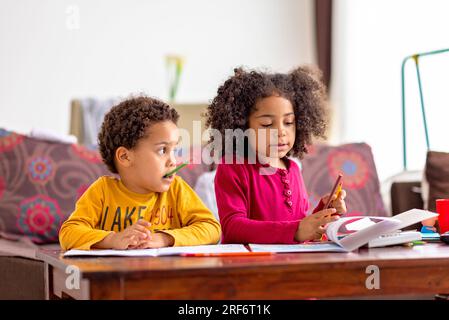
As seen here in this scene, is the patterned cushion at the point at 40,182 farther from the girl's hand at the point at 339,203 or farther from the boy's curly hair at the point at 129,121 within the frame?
the girl's hand at the point at 339,203

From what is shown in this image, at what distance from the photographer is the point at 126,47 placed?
4727 millimetres

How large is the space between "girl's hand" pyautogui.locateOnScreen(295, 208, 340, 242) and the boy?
0.68ft

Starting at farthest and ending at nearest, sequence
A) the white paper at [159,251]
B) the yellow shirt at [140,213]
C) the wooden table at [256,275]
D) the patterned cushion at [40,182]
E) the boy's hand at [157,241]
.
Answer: the patterned cushion at [40,182]
the yellow shirt at [140,213]
the boy's hand at [157,241]
the white paper at [159,251]
the wooden table at [256,275]

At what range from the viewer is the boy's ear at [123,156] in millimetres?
1754

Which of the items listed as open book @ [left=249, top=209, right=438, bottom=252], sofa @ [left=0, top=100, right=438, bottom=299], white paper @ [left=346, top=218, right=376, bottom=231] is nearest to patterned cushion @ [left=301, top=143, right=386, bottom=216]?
sofa @ [left=0, top=100, right=438, bottom=299]

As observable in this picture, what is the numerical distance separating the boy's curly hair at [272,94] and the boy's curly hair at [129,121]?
0.16 metres

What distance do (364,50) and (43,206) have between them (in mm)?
2314

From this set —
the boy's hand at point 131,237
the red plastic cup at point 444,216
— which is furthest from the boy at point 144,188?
the red plastic cup at point 444,216

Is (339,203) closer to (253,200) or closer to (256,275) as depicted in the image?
(253,200)

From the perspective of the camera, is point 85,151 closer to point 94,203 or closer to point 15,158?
point 15,158

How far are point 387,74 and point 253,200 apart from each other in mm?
2482

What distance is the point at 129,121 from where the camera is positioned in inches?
68.9

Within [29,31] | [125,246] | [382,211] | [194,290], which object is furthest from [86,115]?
[194,290]

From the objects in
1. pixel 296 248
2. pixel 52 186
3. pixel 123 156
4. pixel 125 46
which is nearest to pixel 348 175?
pixel 52 186
